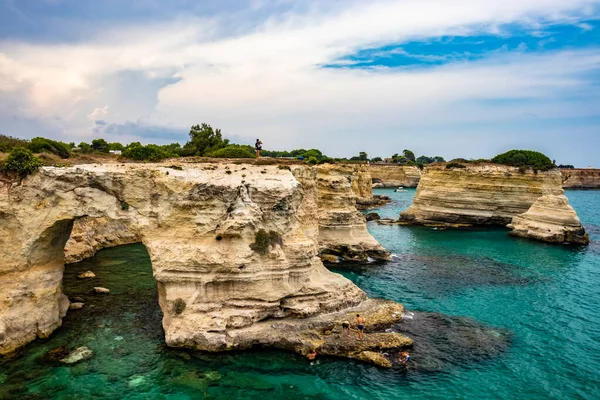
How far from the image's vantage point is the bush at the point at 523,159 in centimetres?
6640

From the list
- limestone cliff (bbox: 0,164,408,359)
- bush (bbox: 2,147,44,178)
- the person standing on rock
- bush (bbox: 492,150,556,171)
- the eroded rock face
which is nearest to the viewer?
limestone cliff (bbox: 0,164,408,359)

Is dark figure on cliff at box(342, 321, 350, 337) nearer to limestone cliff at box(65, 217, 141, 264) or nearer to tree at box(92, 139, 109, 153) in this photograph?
limestone cliff at box(65, 217, 141, 264)

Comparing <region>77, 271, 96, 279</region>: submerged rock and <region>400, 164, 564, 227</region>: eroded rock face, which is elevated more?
<region>400, 164, 564, 227</region>: eroded rock face

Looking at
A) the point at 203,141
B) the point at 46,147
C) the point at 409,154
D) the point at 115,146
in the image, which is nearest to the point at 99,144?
the point at 115,146

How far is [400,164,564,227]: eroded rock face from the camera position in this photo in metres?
55.8

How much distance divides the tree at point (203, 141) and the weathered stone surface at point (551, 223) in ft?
125

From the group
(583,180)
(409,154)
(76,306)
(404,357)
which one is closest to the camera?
(404,357)

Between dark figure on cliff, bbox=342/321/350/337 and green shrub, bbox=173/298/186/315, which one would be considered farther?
dark figure on cliff, bbox=342/321/350/337

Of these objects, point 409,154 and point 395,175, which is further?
point 409,154

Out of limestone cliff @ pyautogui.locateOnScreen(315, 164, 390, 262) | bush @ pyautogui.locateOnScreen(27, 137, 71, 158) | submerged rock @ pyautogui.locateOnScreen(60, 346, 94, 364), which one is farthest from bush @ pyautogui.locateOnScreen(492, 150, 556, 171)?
submerged rock @ pyautogui.locateOnScreen(60, 346, 94, 364)

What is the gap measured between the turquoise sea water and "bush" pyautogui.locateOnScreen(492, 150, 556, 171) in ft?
125

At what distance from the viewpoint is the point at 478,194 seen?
57750 millimetres

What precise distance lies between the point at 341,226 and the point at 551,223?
28649 millimetres

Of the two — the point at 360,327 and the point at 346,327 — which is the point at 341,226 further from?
the point at 360,327
